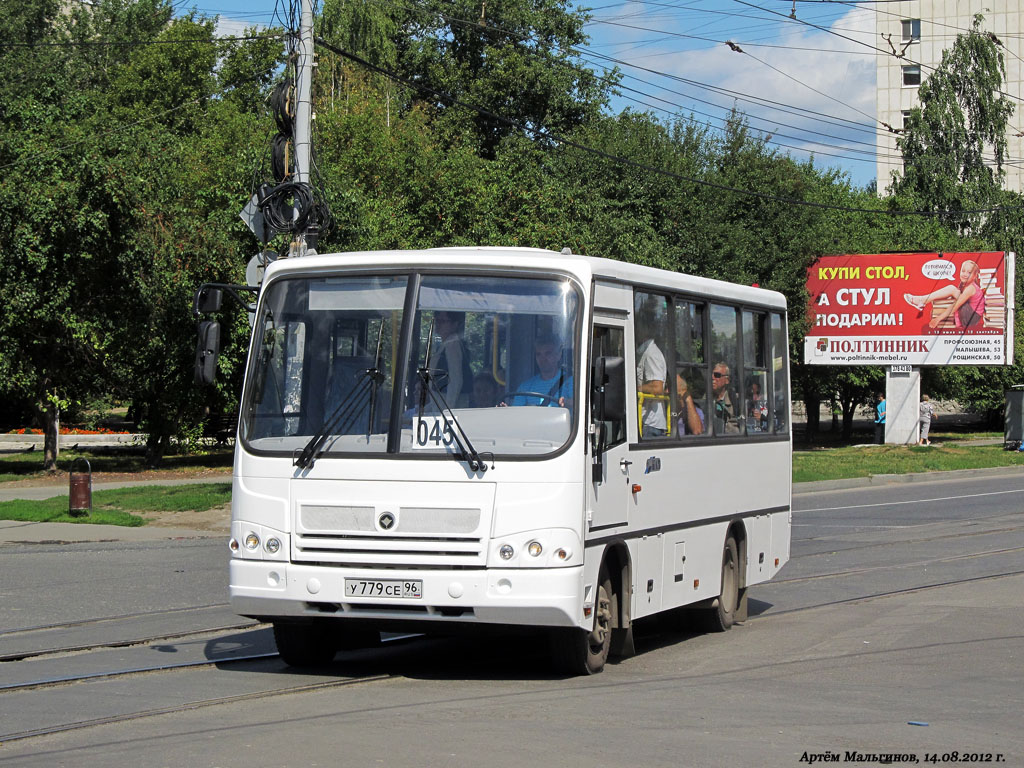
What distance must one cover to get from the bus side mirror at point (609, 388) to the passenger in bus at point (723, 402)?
8.40ft

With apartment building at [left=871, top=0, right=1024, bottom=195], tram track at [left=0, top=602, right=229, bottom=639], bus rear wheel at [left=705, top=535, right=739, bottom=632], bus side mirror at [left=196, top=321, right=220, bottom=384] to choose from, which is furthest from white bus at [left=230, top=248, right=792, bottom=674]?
apartment building at [left=871, top=0, right=1024, bottom=195]

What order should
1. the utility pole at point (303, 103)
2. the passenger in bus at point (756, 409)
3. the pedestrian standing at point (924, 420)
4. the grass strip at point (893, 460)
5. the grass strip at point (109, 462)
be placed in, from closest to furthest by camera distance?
Answer: the passenger in bus at point (756, 409) → the utility pole at point (303, 103) → the grass strip at point (109, 462) → the grass strip at point (893, 460) → the pedestrian standing at point (924, 420)

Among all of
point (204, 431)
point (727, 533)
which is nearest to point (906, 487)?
point (204, 431)

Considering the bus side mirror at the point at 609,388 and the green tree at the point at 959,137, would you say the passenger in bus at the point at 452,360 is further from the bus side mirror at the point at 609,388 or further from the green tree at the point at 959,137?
the green tree at the point at 959,137

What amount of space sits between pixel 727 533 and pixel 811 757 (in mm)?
5050

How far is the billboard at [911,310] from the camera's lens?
44.2 meters

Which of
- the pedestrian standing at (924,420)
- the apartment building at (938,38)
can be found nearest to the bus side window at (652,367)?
the pedestrian standing at (924,420)

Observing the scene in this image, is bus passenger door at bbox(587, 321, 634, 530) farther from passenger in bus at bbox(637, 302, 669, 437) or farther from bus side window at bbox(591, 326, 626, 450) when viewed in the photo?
passenger in bus at bbox(637, 302, 669, 437)

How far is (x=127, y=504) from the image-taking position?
2292cm

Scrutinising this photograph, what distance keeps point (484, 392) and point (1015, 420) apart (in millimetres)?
40091

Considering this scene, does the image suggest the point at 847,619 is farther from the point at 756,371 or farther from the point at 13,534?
the point at 13,534

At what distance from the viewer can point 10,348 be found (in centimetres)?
2975

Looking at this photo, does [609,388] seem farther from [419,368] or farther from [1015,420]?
[1015,420]

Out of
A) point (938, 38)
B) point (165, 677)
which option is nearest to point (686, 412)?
point (165, 677)
